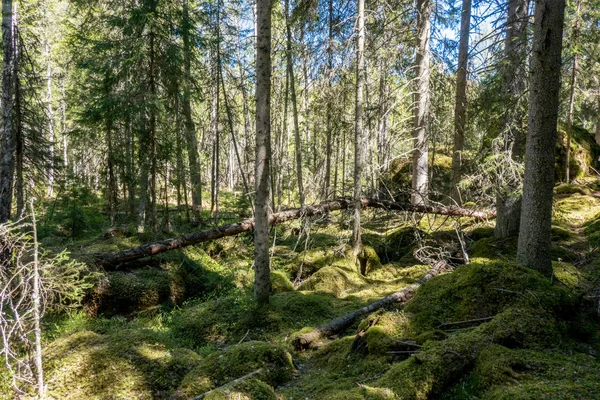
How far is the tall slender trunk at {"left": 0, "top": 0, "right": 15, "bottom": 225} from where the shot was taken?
8.41m

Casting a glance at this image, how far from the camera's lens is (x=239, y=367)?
4.19m

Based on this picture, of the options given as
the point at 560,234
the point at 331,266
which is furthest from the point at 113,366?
the point at 560,234

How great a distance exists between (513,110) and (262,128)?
5.47 m

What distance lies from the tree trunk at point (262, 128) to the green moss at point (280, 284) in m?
2.47

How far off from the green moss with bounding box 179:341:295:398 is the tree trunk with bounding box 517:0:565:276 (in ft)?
12.4

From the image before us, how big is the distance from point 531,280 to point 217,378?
13.1ft

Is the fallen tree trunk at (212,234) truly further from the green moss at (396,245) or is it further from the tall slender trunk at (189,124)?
the tall slender trunk at (189,124)

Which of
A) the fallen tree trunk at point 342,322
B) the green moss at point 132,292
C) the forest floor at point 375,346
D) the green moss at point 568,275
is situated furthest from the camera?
the green moss at point 132,292

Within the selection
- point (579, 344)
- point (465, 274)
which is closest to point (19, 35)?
point (465, 274)

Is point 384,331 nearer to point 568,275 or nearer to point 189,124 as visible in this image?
point 568,275

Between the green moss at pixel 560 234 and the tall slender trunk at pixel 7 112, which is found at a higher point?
the tall slender trunk at pixel 7 112

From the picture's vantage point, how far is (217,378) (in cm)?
403

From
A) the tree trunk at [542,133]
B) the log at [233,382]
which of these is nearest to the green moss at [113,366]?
the log at [233,382]

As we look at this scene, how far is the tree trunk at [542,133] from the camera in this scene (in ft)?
15.9
